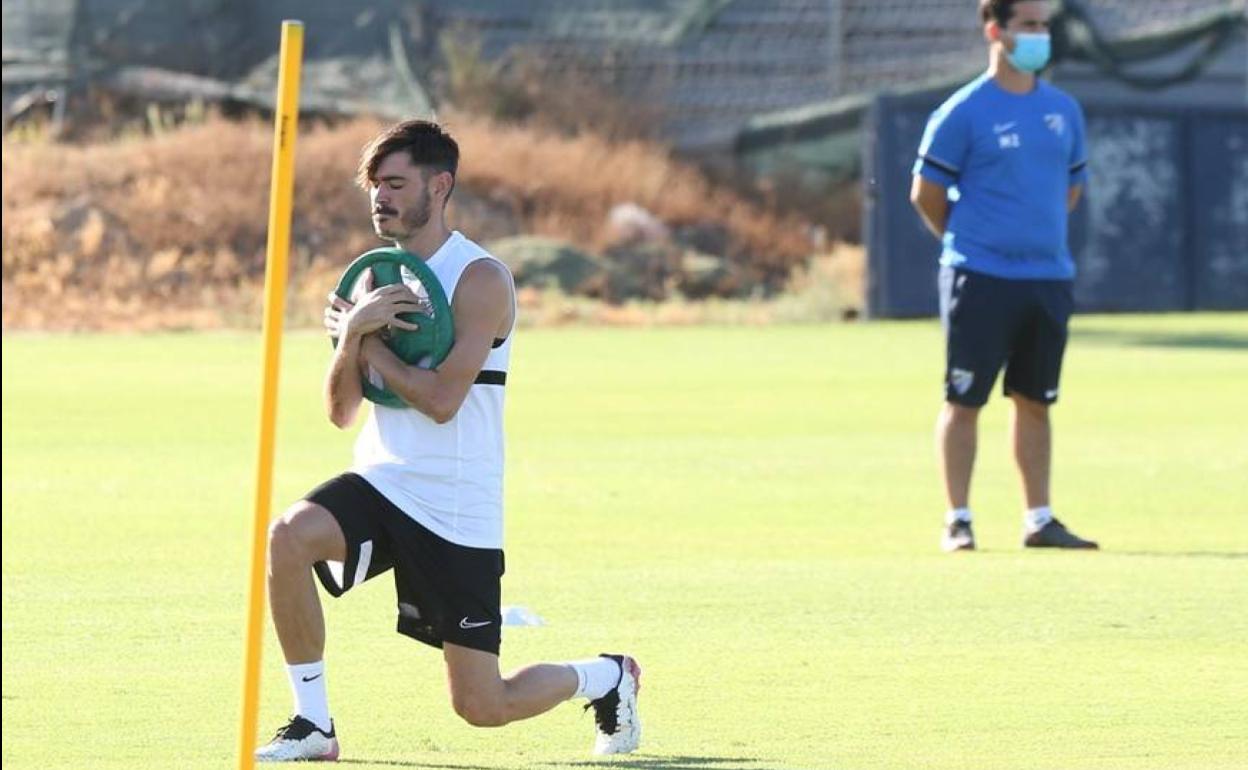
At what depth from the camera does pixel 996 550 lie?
11.7m

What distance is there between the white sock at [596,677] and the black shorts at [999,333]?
463 centimetres

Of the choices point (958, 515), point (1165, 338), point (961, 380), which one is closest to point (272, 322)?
point (958, 515)

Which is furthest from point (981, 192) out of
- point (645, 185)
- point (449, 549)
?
point (645, 185)

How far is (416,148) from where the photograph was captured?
281 inches

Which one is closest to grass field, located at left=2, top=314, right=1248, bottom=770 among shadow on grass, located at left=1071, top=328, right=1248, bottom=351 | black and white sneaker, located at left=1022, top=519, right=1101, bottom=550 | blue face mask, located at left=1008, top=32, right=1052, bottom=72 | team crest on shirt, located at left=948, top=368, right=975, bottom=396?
black and white sneaker, located at left=1022, top=519, right=1101, bottom=550

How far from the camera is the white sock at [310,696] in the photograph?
277 inches

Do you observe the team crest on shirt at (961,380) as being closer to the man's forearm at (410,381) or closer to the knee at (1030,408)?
the knee at (1030,408)

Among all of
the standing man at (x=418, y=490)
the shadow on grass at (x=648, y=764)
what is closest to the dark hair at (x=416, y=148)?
the standing man at (x=418, y=490)

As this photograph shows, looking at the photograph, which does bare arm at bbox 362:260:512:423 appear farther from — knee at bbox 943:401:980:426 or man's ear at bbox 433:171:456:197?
knee at bbox 943:401:980:426

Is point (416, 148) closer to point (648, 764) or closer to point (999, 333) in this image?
point (648, 764)

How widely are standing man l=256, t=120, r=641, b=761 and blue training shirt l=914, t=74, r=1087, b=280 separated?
491cm

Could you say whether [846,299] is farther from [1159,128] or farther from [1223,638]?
[1223,638]

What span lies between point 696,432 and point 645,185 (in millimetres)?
18393

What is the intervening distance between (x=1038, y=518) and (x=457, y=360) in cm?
525
